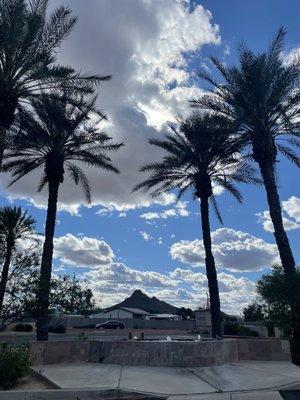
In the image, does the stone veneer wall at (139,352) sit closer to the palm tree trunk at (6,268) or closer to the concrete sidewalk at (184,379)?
the concrete sidewalk at (184,379)

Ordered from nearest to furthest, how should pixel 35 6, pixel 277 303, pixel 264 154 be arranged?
pixel 277 303 < pixel 35 6 < pixel 264 154

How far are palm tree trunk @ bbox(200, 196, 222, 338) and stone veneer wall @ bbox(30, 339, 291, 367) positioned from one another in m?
8.25

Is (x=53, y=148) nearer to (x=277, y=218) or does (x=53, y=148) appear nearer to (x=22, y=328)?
(x=277, y=218)

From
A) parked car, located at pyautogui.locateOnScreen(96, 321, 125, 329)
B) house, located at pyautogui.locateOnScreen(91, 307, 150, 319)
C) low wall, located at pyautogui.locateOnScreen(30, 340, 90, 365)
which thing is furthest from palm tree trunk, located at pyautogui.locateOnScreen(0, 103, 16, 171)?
house, located at pyautogui.locateOnScreen(91, 307, 150, 319)

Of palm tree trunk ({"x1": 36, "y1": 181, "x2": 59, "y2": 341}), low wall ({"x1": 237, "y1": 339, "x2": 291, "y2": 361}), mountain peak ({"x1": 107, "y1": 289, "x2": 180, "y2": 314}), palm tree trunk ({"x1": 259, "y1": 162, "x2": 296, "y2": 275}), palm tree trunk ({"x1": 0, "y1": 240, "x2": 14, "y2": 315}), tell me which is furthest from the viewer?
mountain peak ({"x1": 107, "y1": 289, "x2": 180, "y2": 314})

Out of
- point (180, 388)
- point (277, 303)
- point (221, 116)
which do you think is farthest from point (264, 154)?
point (180, 388)

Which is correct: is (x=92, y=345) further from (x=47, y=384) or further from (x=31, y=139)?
(x=31, y=139)

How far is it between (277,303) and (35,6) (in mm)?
13806

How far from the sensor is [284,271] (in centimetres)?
1758

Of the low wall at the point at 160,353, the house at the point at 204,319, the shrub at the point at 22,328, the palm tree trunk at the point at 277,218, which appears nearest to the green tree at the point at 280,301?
the palm tree trunk at the point at 277,218

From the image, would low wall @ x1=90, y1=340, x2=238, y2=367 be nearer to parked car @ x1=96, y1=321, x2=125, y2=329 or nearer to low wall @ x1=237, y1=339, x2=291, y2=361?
low wall @ x1=237, y1=339, x2=291, y2=361

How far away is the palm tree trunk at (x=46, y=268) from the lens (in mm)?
15422

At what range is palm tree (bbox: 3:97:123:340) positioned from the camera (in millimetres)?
19881

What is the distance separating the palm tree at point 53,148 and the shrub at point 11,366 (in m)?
7.79
